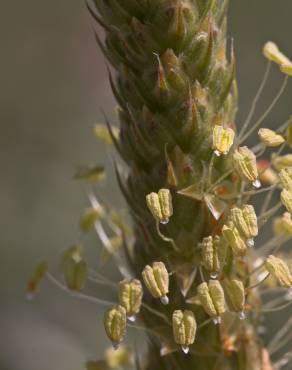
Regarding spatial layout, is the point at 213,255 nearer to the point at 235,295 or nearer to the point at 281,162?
the point at 235,295

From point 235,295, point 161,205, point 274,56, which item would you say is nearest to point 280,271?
point 235,295

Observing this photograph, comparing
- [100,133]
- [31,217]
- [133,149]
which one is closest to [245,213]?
[133,149]

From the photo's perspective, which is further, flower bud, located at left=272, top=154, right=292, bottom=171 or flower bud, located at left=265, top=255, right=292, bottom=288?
flower bud, located at left=272, top=154, right=292, bottom=171

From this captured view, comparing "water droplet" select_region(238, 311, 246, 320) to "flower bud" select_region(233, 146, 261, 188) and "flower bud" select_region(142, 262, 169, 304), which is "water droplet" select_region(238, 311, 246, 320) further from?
"flower bud" select_region(233, 146, 261, 188)

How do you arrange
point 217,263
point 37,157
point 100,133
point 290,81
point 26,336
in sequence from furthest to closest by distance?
point 37,157 → point 290,81 → point 26,336 → point 100,133 → point 217,263

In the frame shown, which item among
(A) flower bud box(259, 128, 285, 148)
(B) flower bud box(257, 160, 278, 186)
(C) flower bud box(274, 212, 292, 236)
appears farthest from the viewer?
(B) flower bud box(257, 160, 278, 186)

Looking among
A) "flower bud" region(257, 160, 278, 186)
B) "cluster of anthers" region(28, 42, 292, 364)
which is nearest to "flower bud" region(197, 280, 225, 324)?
"cluster of anthers" region(28, 42, 292, 364)

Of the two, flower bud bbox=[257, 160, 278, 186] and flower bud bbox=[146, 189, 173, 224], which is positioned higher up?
flower bud bbox=[146, 189, 173, 224]

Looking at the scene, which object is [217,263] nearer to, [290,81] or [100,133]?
[100,133]
